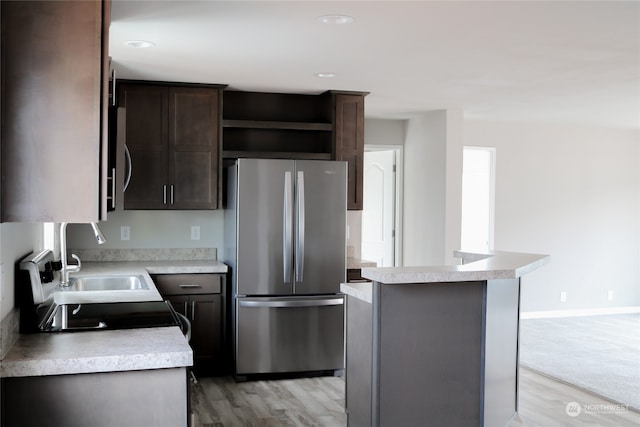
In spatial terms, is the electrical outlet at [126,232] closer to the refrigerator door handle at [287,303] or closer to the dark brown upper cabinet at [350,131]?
the refrigerator door handle at [287,303]

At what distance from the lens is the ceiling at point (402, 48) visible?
128 inches

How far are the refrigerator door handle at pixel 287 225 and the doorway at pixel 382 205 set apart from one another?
241cm

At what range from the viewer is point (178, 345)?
2.26 metres

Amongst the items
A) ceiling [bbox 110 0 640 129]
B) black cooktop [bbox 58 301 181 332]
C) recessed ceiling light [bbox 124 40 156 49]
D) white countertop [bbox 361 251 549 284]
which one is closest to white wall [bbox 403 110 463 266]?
ceiling [bbox 110 0 640 129]

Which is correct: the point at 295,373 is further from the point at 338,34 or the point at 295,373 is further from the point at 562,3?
the point at 562,3

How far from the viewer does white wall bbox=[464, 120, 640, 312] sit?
7.60 meters

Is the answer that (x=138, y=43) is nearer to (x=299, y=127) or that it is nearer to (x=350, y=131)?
(x=299, y=127)

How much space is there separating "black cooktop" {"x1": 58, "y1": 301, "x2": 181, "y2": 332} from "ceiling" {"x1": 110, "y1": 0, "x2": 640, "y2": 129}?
1.38 metres

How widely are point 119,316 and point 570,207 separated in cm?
643

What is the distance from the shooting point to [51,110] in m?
2.08

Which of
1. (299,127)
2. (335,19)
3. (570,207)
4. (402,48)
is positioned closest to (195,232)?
(299,127)

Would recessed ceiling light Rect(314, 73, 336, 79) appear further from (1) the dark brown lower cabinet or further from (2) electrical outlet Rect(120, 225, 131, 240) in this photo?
(2) electrical outlet Rect(120, 225, 131, 240)

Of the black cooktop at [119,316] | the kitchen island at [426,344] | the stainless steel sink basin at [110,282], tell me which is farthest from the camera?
the stainless steel sink basin at [110,282]

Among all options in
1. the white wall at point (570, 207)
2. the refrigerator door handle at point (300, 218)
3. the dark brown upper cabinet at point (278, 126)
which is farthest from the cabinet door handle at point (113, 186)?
the white wall at point (570, 207)
